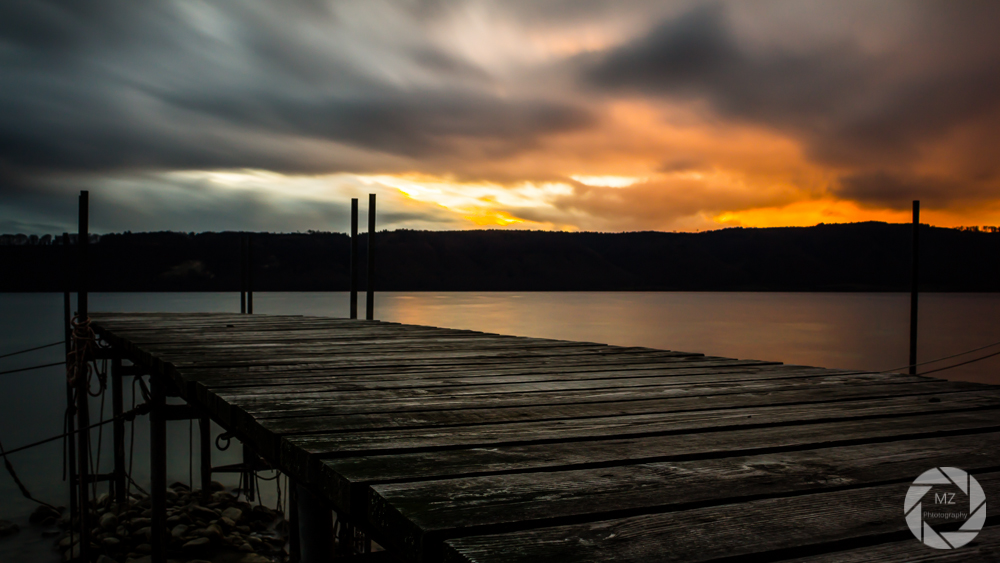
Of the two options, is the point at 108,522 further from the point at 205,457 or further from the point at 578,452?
the point at 578,452

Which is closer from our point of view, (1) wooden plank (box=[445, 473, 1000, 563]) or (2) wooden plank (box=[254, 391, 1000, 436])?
(1) wooden plank (box=[445, 473, 1000, 563])

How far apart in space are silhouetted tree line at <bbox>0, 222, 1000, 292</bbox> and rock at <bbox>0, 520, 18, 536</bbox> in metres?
139

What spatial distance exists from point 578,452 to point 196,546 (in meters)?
9.76

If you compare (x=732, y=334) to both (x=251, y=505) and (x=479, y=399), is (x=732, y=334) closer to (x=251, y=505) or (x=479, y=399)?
(x=251, y=505)

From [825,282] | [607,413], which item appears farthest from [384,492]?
[825,282]

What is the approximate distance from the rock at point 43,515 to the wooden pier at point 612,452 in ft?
42.3

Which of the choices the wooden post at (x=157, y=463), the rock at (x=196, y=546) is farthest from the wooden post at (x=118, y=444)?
the wooden post at (x=157, y=463)

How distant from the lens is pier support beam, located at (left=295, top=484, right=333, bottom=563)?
8.09ft

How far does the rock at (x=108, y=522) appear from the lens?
1078cm

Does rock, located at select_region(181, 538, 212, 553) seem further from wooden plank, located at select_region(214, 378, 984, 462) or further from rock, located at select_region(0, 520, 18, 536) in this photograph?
wooden plank, located at select_region(214, 378, 984, 462)

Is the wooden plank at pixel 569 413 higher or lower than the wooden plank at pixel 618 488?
lower

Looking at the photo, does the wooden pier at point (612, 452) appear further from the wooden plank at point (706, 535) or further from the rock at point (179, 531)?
the rock at point (179, 531)

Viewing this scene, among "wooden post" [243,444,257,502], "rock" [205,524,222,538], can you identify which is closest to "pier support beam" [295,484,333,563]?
"wooden post" [243,444,257,502]

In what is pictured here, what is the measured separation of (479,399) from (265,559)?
27.9 feet
